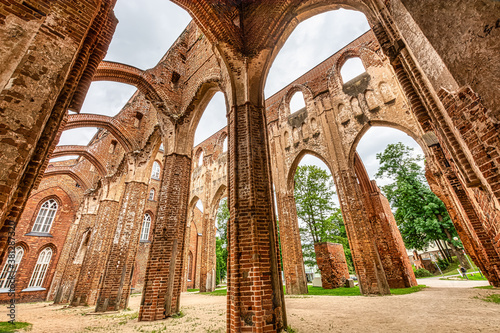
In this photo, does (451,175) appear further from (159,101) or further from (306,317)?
(159,101)

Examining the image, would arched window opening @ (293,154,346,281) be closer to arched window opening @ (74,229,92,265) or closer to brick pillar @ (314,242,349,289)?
brick pillar @ (314,242,349,289)

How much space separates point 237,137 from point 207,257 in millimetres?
13431

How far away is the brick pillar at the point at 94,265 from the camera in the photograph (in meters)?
9.88

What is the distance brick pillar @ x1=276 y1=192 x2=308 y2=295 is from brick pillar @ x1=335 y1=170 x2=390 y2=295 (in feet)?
9.11

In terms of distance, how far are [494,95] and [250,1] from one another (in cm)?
734

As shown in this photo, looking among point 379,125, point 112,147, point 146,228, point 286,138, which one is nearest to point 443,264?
point 379,125

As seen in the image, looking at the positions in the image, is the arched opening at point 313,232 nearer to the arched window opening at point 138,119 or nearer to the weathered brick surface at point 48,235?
the arched window opening at point 138,119

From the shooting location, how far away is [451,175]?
209 inches

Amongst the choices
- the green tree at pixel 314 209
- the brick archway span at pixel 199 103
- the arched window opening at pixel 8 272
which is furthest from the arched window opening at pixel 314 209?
the arched window opening at pixel 8 272

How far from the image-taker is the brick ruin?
6.64 ft

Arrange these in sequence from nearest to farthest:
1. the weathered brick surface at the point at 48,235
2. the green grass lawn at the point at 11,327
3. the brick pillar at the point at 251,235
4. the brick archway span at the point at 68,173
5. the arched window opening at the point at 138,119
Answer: the brick pillar at the point at 251,235 < the green grass lawn at the point at 11,327 < the arched window opening at the point at 138,119 < the weathered brick surface at the point at 48,235 < the brick archway span at the point at 68,173

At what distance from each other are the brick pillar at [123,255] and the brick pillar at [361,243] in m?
8.88

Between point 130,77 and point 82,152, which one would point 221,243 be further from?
point 130,77

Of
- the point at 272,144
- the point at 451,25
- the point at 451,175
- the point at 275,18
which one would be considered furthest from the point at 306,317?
the point at 272,144
